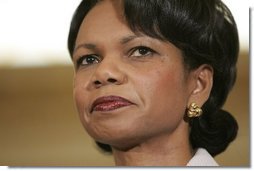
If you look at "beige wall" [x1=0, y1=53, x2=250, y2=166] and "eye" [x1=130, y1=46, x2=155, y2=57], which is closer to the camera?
"eye" [x1=130, y1=46, x2=155, y2=57]

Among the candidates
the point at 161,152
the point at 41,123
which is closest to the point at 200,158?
the point at 161,152

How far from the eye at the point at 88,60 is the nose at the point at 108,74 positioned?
2cm

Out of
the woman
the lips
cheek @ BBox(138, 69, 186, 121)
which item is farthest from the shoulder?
the lips

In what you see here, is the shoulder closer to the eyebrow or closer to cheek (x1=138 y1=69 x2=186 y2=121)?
cheek (x1=138 y1=69 x2=186 y2=121)

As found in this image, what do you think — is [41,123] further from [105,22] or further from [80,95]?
[105,22]

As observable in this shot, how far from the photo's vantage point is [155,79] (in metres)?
1.17

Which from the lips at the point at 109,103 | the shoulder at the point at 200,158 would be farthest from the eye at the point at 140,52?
the shoulder at the point at 200,158

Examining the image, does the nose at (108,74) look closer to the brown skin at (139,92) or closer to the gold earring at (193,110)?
the brown skin at (139,92)

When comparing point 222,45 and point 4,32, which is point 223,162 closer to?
point 222,45

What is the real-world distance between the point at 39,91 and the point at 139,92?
0.33m

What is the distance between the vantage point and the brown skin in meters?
1.16

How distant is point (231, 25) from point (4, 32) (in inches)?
24.5

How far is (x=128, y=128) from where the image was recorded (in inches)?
45.4

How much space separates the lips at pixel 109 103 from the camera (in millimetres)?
1153
